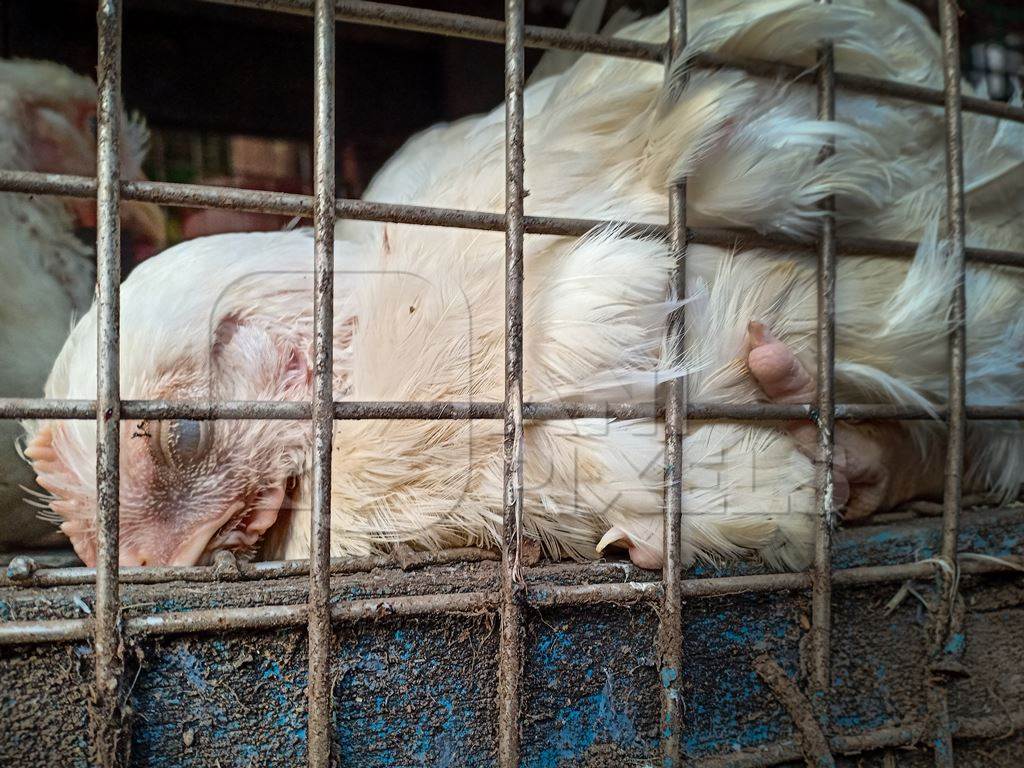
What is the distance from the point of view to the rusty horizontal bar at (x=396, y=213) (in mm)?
853

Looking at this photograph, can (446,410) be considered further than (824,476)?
No

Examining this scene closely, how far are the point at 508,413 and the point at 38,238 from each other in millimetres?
1255

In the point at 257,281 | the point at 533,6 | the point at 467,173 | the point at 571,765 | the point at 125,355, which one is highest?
the point at 533,6

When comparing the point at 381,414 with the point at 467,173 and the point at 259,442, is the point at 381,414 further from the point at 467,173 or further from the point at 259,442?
the point at 467,173

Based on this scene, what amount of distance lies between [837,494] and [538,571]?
52cm

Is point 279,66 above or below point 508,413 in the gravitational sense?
above

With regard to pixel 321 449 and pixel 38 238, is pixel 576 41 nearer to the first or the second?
pixel 321 449

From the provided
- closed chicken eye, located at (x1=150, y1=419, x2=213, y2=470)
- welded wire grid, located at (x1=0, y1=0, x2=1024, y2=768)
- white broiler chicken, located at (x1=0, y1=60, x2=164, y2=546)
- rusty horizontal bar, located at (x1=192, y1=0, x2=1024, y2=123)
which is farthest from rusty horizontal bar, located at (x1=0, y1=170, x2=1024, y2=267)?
white broiler chicken, located at (x1=0, y1=60, x2=164, y2=546)

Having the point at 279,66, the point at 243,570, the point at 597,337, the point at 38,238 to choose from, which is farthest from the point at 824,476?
the point at 279,66

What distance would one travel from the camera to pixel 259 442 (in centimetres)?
127

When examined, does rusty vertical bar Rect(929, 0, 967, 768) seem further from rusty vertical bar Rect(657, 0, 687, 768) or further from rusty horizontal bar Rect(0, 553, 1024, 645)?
rusty vertical bar Rect(657, 0, 687, 768)

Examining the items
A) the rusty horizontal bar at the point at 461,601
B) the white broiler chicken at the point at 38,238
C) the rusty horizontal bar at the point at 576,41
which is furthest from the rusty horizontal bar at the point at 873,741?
the white broiler chicken at the point at 38,238

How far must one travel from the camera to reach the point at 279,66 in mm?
2574

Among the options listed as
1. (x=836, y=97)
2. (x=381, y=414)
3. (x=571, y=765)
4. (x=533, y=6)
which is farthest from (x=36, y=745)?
(x=533, y=6)
